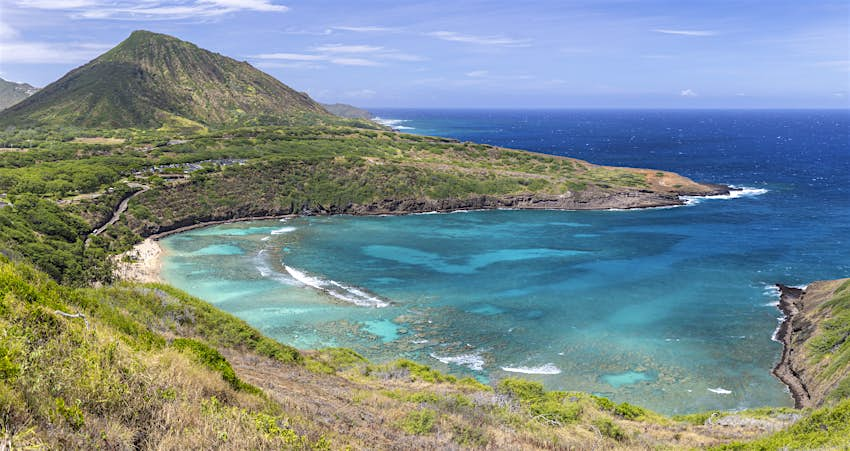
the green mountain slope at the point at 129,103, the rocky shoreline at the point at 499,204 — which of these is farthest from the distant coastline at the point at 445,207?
the green mountain slope at the point at 129,103

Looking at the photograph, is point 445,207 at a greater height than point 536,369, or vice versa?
point 445,207

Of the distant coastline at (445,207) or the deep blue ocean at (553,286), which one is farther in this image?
the distant coastline at (445,207)

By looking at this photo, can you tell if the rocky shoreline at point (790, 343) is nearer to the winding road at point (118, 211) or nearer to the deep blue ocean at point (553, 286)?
the deep blue ocean at point (553, 286)

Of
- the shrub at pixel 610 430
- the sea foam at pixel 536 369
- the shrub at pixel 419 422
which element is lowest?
the sea foam at pixel 536 369

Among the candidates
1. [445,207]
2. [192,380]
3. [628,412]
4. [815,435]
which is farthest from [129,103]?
[815,435]

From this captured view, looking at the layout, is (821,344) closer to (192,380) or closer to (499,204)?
(192,380)

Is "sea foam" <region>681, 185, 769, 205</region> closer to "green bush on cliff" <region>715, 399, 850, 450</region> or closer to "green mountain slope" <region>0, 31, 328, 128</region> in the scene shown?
"green bush on cliff" <region>715, 399, 850, 450</region>

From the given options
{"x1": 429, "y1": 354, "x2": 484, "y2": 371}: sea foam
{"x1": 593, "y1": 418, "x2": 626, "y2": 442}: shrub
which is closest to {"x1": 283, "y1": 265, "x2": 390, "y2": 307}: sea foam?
{"x1": 429, "y1": 354, "x2": 484, "y2": 371}: sea foam
